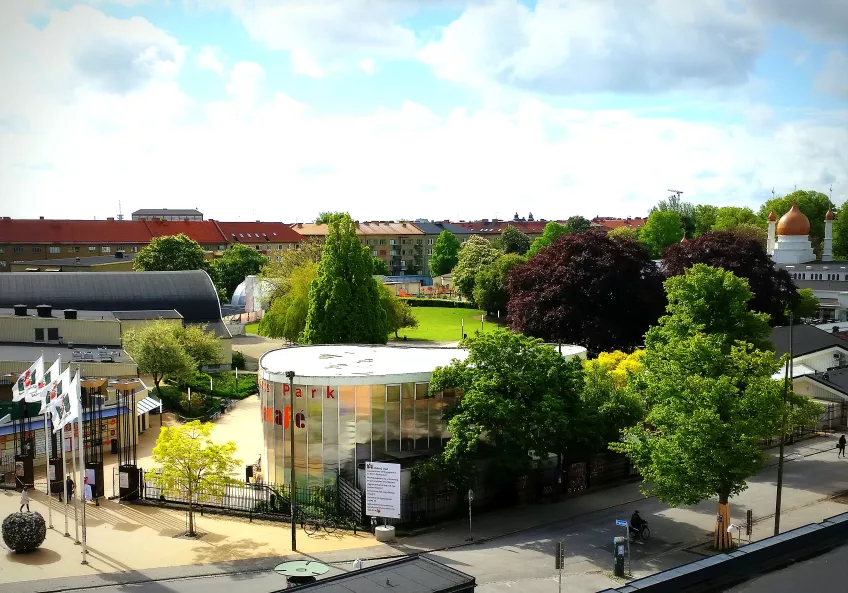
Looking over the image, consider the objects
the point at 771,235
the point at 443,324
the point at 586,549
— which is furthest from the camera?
the point at 771,235

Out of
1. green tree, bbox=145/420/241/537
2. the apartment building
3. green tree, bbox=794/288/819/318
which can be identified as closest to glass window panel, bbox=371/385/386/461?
green tree, bbox=145/420/241/537

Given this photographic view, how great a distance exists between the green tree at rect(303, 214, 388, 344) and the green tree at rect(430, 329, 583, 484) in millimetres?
19413

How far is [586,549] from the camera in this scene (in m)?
28.1

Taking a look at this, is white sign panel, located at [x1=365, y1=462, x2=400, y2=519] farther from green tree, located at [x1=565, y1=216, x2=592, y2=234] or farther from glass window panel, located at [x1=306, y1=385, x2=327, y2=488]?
green tree, located at [x1=565, y1=216, x2=592, y2=234]

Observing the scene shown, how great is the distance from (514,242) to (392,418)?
107 m

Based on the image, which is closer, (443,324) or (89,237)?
(443,324)

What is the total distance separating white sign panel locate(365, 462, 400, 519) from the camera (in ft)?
92.9

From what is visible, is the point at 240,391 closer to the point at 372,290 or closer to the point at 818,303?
the point at 372,290

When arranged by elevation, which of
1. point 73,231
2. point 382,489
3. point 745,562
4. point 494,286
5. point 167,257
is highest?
point 73,231

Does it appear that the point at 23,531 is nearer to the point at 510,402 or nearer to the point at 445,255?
the point at 510,402

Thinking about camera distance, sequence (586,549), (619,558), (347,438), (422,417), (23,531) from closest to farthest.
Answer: (619,558)
(23,531)
(586,549)
(347,438)
(422,417)

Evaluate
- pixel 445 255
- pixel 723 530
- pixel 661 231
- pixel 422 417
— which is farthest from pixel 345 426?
pixel 661 231

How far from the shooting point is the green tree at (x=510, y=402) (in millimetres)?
30359

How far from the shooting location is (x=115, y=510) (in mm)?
31297
